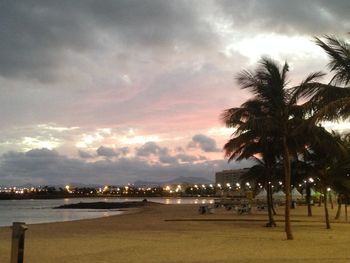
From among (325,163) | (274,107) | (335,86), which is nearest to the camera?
(335,86)

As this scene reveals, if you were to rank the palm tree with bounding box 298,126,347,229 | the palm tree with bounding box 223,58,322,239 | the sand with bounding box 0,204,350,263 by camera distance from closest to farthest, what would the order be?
the sand with bounding box 0,204,350,263 → the palm tree with bounding box 223,58,322,239 → the palm tree with bounding box 298,126,347,229

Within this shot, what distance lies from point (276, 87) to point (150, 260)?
855 cm

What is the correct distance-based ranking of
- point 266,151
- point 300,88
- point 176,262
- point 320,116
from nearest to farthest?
point 176,262, point 320,116, point 300,88, point 266,151

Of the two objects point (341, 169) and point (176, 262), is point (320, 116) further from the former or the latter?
point (341, 169)

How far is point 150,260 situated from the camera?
1237cm

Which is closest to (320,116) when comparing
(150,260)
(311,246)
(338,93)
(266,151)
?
(338,93)

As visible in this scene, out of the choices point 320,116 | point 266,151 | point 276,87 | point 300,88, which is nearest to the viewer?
point 320,116

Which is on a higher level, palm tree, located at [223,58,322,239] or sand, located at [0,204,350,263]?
palm tree, located at [223,58,322,239]

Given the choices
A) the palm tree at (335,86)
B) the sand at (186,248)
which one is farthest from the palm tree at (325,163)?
the palm tree at (335,86)

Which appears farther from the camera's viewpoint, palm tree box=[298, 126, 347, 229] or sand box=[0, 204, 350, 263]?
palm tree box=[298, 126, 347, 229]

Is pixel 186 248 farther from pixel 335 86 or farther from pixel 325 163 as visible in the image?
pixel 325 163

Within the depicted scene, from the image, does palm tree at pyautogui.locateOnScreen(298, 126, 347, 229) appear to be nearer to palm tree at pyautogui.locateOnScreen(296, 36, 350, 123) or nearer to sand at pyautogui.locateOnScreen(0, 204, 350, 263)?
sand at pyautogui.locateOnScreen(0, 204, 350, 263)

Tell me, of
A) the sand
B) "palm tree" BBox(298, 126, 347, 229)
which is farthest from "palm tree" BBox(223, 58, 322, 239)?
"palm tree" BBox(298, 126, 347, 229)

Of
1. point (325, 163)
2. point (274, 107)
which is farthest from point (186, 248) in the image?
point (325, 163)
